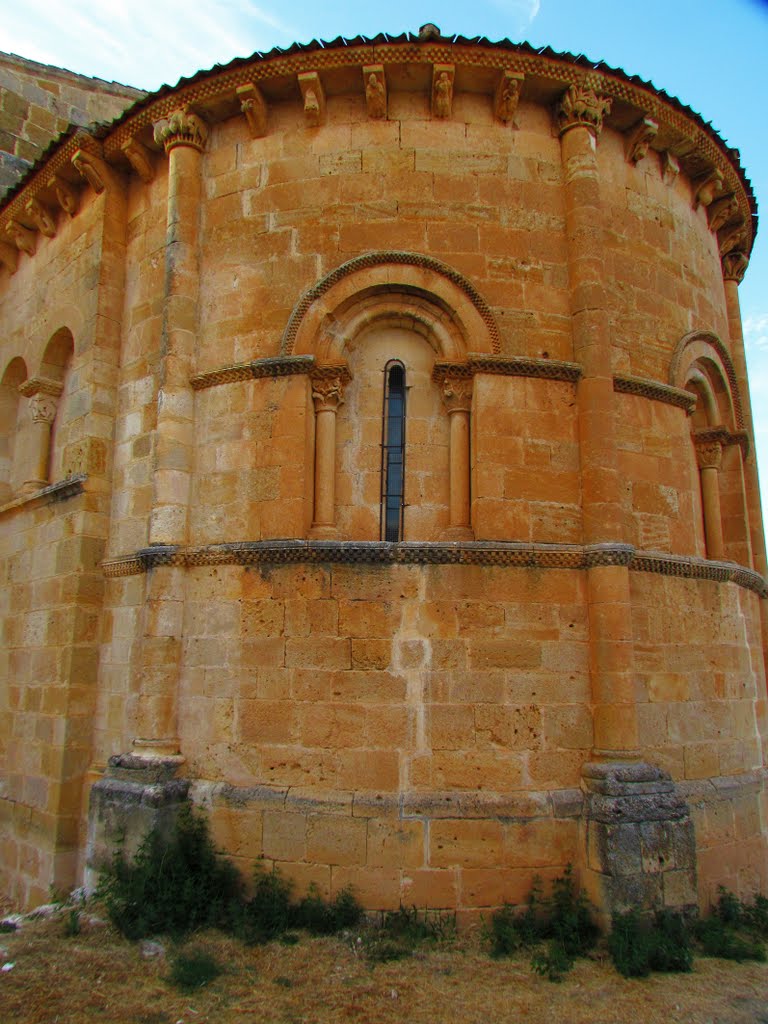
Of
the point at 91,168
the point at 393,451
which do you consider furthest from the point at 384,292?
the point at 91,168

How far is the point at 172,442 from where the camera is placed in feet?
25.8

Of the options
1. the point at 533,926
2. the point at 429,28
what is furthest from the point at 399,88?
the point at 533,926

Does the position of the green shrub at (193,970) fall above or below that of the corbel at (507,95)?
below

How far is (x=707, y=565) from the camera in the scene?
26.7ft

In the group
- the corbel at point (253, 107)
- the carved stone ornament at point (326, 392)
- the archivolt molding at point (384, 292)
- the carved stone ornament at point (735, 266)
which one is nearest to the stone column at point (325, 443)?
the carved stone ornament at point (326, 392)

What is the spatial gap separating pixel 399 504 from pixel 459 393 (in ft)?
3.89

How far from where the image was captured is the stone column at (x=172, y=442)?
7.40 meters

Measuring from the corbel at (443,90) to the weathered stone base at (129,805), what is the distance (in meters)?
6.69

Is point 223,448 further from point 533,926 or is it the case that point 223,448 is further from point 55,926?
point 533,926

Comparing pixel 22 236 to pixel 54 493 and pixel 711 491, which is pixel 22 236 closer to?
pixel 54 493

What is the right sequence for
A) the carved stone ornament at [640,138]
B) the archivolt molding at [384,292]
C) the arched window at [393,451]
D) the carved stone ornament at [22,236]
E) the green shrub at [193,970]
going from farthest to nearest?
the carved stone ornament at [22,236] → the carved stone ornament at [640,138] → the archivolt molding at [384,292] → the arched window at [393,451] → the green shrub at [193,970]

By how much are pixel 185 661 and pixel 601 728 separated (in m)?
3.75

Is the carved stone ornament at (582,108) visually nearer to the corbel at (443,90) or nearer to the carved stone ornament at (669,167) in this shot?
the corbel at (443,90)

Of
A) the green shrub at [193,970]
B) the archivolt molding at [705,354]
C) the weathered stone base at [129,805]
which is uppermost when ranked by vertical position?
the archivolt molding at [705,354]
